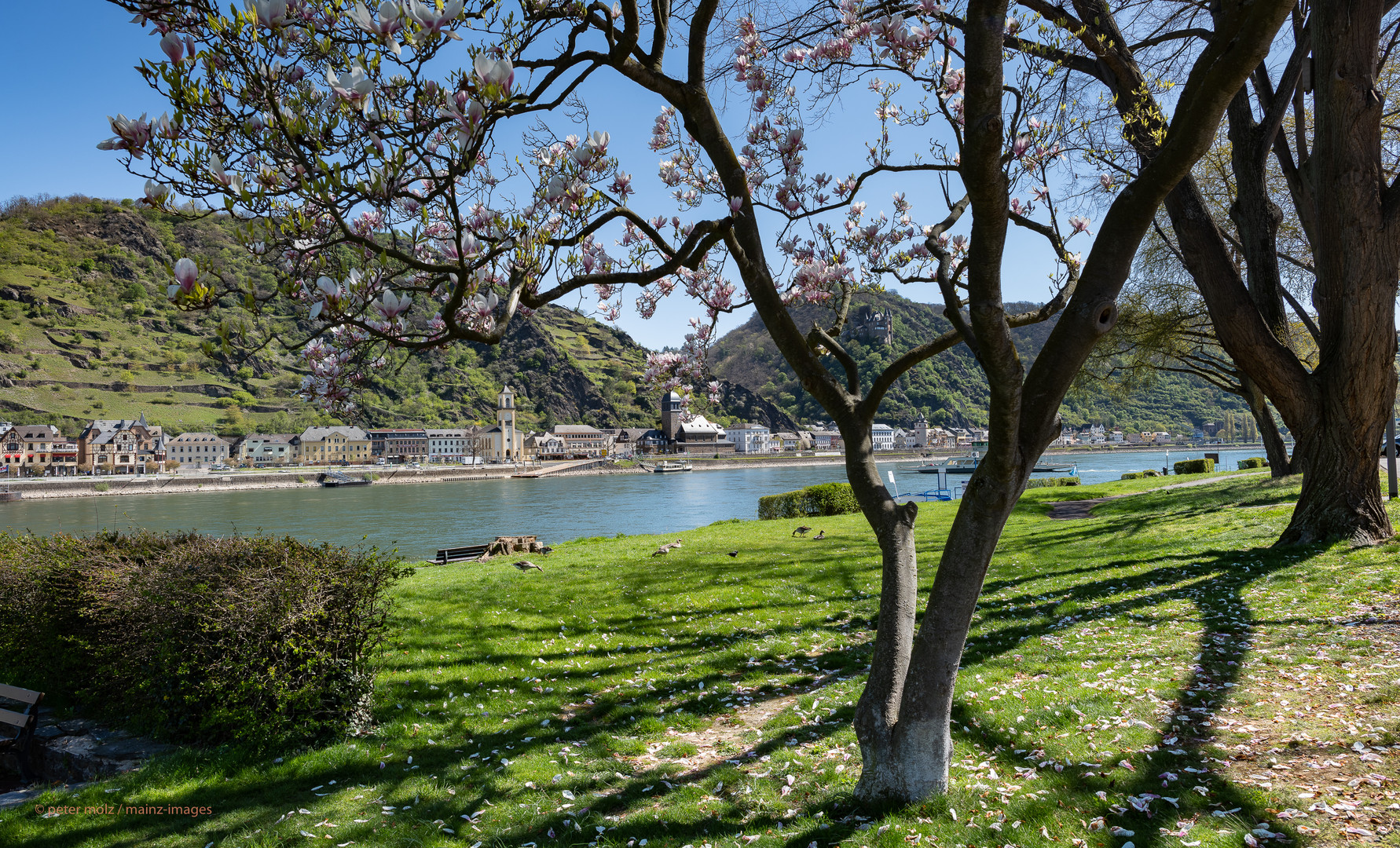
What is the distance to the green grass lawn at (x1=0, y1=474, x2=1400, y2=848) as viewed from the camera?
3691mm

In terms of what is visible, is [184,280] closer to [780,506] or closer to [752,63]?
[752,63]

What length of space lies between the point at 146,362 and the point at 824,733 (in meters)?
167

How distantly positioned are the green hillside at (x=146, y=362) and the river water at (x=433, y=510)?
74.6ft

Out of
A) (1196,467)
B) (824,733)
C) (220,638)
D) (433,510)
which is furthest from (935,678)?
(433,510)

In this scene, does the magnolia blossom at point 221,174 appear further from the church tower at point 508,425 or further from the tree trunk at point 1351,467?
the church tower at point 508,425

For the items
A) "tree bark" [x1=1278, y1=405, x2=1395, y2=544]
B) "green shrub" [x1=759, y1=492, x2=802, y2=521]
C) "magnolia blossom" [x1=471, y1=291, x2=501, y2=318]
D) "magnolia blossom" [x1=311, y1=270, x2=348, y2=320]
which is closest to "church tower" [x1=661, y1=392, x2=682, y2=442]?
"green shrub" [x1=759, y1=492, x2=802, y2=521]

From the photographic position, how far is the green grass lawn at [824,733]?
3.69 m

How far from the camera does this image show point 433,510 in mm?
48250

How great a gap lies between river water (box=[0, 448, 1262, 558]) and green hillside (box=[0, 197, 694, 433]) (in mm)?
22725

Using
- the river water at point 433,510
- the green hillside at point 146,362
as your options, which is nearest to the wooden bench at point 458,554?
the river water at point 433,510

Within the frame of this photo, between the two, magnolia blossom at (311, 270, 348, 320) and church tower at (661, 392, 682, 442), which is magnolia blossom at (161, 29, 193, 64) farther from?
church tower at (661, 392, 682, 442)

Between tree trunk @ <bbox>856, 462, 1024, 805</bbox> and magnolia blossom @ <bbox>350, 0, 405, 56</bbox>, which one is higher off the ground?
magnolia blossom @ <bbox>350, 0, 405, 56</bbox>

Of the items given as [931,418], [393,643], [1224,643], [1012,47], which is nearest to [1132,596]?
[1224,643]

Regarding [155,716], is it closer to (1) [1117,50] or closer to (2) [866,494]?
(2) [866,494]
